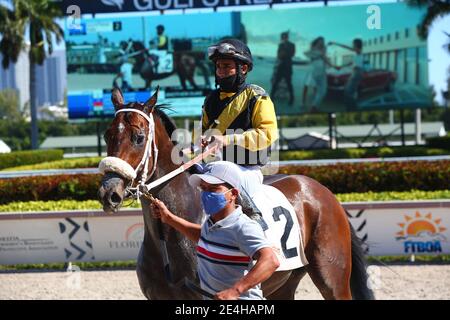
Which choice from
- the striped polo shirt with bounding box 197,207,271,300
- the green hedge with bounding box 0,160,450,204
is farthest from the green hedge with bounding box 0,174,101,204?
the striped polo shirt with bounding box 197,207,271,300

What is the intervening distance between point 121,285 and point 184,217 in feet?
14.8

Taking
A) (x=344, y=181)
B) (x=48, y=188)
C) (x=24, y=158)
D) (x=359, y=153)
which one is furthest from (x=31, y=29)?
(x=344, y=181)

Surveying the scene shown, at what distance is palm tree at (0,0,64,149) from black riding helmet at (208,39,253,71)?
28807mm

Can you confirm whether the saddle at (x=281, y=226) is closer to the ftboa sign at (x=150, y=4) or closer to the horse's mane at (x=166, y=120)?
the horse's mane at (x=166, y=120)

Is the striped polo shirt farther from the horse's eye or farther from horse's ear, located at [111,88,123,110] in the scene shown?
horse's ear, located at [111,88,123,110]

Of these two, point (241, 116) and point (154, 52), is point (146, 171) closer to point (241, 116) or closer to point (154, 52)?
point (241, 116)

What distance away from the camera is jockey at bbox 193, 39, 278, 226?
4.32 metres

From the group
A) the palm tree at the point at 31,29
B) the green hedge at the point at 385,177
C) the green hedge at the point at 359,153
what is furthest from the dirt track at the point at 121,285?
the palm tree at the point at 31,29

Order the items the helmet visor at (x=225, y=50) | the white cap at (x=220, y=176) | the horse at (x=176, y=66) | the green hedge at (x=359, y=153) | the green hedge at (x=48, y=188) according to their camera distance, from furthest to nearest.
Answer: the horse at (x=176, y=66) → the green hedge at (x=359, y=153) → the green hedge at (x=48, y=188) → the helmet visor at (x=225, y=50) → the white cap at (x=220, y=176)

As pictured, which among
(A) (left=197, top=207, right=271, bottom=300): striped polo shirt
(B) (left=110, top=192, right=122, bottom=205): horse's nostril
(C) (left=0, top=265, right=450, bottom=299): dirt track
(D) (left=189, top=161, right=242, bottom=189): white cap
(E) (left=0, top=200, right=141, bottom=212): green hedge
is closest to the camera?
(A) (left=197, top=207, right=271, bottom=300): striped polo shirt

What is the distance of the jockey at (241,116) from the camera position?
4.32 metres

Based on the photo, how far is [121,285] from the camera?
29.1ft

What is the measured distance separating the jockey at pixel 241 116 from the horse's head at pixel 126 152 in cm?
39
